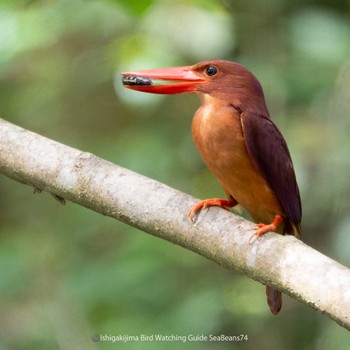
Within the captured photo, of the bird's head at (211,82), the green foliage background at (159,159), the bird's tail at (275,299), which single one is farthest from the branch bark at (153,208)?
the bird's tail at (275,299)

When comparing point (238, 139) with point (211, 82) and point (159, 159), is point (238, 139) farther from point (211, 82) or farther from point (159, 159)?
point (159, 159)

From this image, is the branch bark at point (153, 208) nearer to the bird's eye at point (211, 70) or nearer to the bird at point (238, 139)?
the bird at point (238, 139)

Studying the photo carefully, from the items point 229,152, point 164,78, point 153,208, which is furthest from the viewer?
point 164,78

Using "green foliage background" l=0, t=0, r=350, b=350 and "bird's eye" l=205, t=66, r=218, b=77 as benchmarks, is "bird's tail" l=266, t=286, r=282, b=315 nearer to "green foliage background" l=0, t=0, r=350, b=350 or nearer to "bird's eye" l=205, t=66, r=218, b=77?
"green foliage background" l=0, t=0, r=350, b=350

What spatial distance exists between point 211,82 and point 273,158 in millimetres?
360

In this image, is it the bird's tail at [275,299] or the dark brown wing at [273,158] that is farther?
the bird's tail at [275,299]

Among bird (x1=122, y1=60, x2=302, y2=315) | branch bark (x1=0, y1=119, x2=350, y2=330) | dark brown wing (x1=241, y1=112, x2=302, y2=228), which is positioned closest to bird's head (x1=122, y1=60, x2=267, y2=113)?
bird (x1=122, y1=60, x2=302, y2=315)

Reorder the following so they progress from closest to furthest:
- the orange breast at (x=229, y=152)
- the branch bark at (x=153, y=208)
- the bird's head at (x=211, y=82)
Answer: the branch bark at (x=153, y=208) → the orange breast at (x=229, y=152) → the bird's head at (x=211, y=82)

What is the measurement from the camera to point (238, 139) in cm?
281

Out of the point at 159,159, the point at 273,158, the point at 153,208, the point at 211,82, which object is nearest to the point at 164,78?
the point at 211,82

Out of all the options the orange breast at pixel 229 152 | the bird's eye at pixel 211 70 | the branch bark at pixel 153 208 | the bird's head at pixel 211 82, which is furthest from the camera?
the bird's eye at pixel 211 70

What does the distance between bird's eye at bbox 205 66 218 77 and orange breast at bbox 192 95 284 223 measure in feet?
0.40

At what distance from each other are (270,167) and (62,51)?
222 centimetres

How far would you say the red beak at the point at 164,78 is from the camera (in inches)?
112
